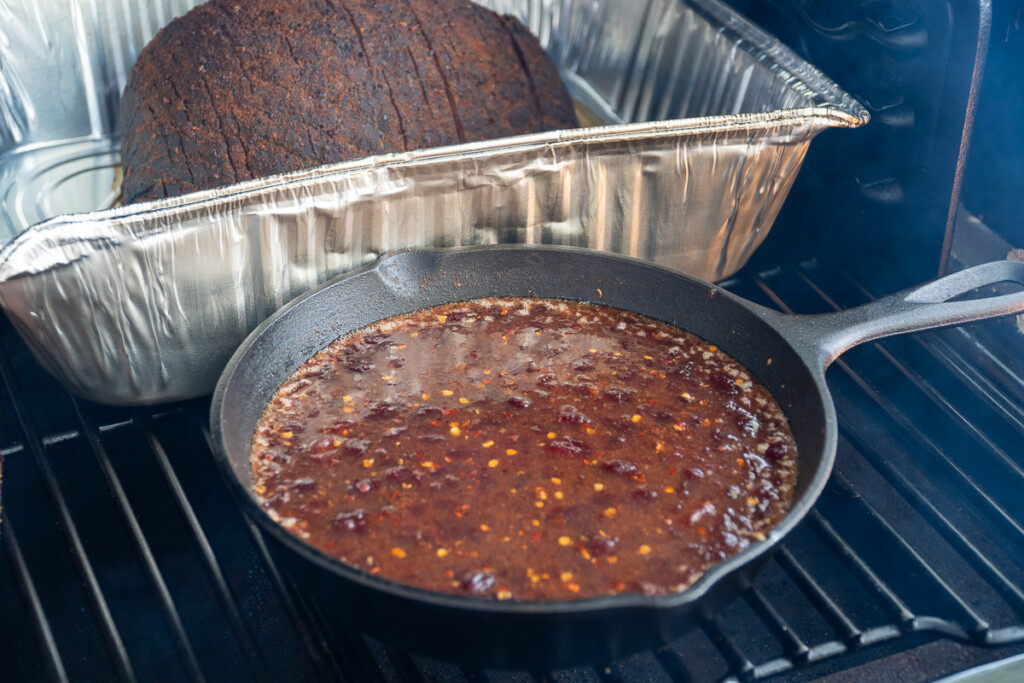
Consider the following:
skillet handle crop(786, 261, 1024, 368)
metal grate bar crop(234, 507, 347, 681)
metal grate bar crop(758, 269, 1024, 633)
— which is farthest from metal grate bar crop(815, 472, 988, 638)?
metal grate bar crop(234, 507, 347, 681)

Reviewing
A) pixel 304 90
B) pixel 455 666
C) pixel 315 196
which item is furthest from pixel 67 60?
pixel 455 666

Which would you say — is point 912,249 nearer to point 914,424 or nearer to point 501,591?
point 914,424

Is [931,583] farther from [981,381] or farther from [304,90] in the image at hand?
[304,90]

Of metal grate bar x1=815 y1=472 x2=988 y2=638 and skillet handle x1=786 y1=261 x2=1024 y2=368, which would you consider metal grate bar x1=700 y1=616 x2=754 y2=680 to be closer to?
metal grate bar x1=815 y1=472 x2=988 y2=638

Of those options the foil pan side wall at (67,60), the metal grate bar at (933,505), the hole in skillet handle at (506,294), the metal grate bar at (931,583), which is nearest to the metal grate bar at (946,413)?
the metal grate bar at (933,505)

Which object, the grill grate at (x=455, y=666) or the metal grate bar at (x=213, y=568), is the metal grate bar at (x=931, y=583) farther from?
the metal grate bar at (x=213, y=568)

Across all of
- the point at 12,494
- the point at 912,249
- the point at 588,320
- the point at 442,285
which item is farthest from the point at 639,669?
the point at 12,494
